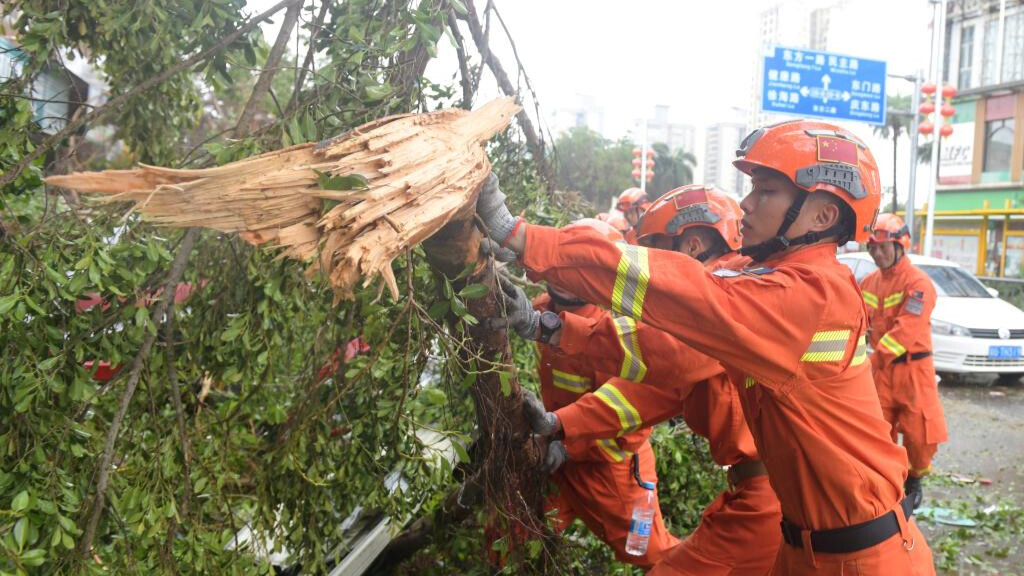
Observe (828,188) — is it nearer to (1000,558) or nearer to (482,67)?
(482,67)

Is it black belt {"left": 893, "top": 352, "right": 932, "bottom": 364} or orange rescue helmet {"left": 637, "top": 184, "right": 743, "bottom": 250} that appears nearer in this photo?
orange rescue helmet {"left": 637, "top": 184, "right": 743, "bottom": 250}

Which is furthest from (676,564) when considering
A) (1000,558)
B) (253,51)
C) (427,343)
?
(1000,558)

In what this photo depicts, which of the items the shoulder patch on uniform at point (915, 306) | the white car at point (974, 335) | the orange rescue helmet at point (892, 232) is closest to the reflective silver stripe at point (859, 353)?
the shoulder patch on uniform at point (915, 306)

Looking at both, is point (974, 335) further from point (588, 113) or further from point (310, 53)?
point (588, 113)

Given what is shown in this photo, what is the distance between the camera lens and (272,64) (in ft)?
8.96

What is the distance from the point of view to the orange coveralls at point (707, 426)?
9.93ft

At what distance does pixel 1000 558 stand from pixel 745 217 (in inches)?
160

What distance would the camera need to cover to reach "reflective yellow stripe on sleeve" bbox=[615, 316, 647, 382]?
307 cm

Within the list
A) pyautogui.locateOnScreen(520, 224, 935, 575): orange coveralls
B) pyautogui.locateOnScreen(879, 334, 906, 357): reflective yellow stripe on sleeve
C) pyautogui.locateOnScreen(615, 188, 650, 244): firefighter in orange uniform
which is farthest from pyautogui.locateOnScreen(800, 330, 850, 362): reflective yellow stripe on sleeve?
pyautogui.locateOnScreen(615, 188, 650, 244): firefighter in orange uniform

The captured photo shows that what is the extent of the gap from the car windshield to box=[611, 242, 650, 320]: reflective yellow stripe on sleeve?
10577 mm

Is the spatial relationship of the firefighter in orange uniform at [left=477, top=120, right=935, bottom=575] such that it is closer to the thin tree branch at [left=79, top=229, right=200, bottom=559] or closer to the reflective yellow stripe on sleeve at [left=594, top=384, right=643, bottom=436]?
the reflective yellow stripe on sleeve at [left=594, top=384, right=643, bottom=436]

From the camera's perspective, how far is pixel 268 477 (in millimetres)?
3006

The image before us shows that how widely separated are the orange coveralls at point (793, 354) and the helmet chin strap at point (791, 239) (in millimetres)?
32

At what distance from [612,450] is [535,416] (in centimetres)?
60
